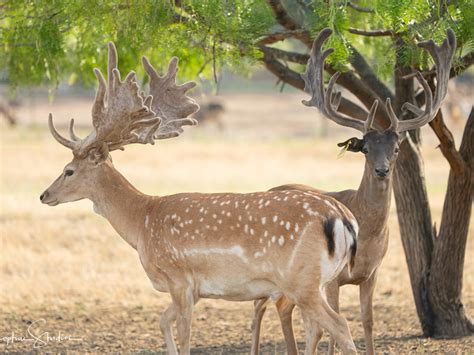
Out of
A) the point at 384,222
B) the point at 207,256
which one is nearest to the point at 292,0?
the point at 384,222

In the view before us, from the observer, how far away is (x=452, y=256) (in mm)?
9453

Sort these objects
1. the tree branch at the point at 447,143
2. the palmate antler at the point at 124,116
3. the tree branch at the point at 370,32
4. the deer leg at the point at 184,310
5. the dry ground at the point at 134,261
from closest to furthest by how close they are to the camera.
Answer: the deer leg at the point at 184,310, the palmate antler at the point at 124,116, the tree branch at the point at 370,32, the tree branch at the point at 447,143, the dry ground at the point at 134,261

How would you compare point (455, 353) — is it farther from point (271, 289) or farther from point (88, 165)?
point (88, 165)

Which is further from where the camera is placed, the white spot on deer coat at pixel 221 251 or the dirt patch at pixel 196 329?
the dirt patch at pixel 196 329

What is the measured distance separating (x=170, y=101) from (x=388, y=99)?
2.07 m

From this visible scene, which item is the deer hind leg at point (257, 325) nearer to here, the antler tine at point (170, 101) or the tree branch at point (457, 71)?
the antler tine at point (170, 101)

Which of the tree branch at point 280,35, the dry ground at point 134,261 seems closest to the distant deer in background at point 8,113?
the dry ground at point 134,261

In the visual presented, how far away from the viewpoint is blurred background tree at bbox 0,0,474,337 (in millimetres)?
7582

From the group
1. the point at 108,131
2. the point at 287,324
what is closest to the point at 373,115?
the point at 287,324

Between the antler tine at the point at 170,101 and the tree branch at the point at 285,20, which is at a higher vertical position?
the tree branch at the point at 285,20

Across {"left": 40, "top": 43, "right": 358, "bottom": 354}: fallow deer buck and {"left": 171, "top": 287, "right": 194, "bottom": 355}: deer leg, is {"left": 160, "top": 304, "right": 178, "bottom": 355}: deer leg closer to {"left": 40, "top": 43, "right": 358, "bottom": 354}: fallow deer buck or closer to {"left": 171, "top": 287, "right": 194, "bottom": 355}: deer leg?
{"left": 40, "top": 43, "right": 358, "bottom": 354}: fallow deer buck

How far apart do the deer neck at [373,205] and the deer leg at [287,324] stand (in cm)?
95

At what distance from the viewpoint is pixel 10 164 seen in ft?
82.9

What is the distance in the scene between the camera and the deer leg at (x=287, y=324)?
326 inches
